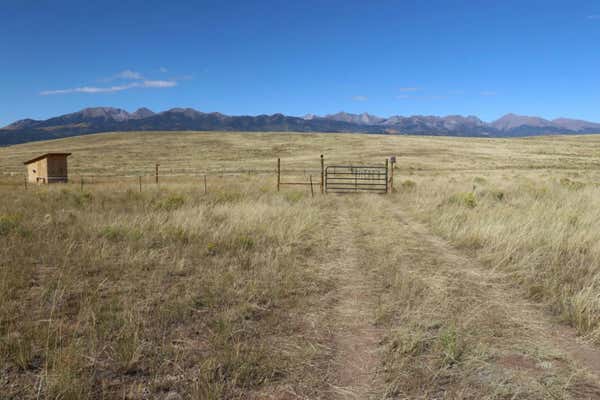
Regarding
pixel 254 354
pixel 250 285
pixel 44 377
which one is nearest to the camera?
pixel 44 377

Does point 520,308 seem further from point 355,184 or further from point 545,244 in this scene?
point 355,184

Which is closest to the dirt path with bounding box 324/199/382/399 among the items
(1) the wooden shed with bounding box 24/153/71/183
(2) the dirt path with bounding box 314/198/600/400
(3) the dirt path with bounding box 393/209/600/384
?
(2) the dirt path with bounding box 314/198/600/400

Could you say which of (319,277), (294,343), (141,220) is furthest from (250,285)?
(141,220)

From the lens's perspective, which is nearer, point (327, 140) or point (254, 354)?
point (254, 354)

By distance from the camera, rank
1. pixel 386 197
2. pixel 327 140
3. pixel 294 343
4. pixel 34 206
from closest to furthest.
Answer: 1. pixel 294 343
2. pixel 34 206
3. pixel 386 197
4. pixel 327 140

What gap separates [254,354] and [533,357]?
2818 mm

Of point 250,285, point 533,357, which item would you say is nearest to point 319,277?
point 250,285

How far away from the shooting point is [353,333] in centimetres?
484

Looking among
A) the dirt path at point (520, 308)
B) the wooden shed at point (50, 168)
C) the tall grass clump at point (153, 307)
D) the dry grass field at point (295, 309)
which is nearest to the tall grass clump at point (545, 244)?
the dry grass field at point (295, 309)

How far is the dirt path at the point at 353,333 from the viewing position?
380 cm

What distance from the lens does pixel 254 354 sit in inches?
164

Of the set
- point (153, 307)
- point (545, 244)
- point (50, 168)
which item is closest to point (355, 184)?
point (545, 244)

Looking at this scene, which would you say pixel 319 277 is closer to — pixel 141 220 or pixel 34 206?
pixel 141 220

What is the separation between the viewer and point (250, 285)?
614 cm
